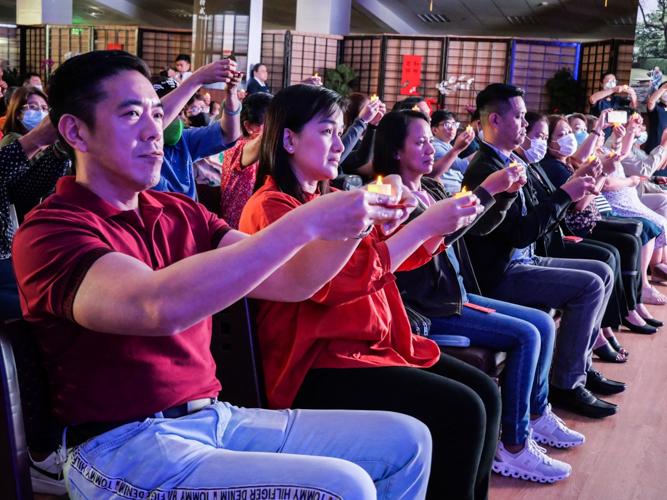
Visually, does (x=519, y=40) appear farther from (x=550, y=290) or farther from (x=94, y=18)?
(x=94, y=18)

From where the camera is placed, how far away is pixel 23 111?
3688 millimetres

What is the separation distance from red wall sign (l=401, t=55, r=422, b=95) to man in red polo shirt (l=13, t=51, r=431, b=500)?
35.3 feet

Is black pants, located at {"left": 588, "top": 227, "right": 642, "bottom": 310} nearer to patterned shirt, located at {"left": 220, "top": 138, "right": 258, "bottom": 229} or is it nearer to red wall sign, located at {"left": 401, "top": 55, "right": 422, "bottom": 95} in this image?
patterned shirt, located at {"left": 220, "top": 138, "right": 258, "bottom": 229}

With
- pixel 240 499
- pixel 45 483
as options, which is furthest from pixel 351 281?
pixel 45 483

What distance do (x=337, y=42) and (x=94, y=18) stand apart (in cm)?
1220

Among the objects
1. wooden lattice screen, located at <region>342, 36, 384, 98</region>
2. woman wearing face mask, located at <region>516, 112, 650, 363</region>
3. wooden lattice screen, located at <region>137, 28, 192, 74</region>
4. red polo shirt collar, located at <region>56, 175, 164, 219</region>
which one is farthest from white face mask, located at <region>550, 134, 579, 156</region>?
wooden lattice screen, located at <region>137, 28, 192, 74</region>

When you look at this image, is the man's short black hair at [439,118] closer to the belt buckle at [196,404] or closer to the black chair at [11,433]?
the belt buckle at [196,404]

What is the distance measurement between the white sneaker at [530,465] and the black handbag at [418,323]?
0.57 m

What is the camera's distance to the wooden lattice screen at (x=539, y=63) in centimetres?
1167

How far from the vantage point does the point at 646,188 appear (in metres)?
6.46

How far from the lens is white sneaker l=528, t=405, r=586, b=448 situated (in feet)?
8.82

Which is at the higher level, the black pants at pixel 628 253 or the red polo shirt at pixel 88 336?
the red polo shirt at pixel 88 336

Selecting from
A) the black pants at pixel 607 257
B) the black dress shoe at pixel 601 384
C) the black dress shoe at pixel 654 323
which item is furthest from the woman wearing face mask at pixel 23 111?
the black dress shoe at pixel 654 323

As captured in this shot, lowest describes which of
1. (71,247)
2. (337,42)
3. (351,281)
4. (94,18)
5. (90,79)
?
(351,281)
